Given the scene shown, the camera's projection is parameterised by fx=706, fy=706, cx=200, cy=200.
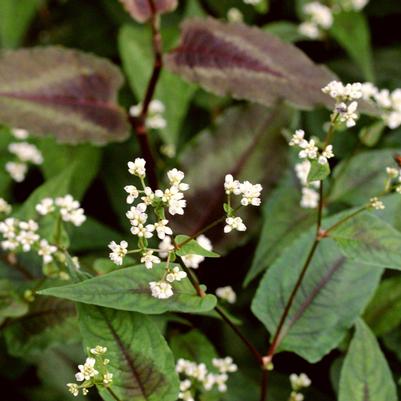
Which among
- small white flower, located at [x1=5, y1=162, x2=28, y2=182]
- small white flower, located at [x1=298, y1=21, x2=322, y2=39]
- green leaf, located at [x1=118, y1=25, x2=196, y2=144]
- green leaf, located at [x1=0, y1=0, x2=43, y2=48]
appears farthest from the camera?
green leaf, located at [x1=0, y1=0, x2=43, y2=48]

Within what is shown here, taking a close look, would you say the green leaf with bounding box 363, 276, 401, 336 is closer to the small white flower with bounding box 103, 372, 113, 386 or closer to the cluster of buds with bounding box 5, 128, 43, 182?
the small white flower with bounding box 103, 372, 113, 386

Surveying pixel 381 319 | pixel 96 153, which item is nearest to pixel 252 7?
pixel 96 153

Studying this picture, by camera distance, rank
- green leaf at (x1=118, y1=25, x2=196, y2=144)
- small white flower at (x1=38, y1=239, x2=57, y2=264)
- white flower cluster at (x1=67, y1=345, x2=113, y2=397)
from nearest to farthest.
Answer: white flower cluster at (x1=67, y1=345, x2=113, y2=397), small white flower at (x1=38, y1=239, x2=57, y2=264), green leaf at (x1=118, y1=25, x2=196, y2=144)

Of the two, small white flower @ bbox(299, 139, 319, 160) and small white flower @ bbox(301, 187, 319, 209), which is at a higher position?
small white flower @ bbox(299, 139, 319, 160)

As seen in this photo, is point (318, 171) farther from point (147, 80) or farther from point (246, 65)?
point (147, 80)

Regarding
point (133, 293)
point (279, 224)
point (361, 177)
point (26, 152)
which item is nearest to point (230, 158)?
point (279, 224)

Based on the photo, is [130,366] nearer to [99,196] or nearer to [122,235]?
[122,235]

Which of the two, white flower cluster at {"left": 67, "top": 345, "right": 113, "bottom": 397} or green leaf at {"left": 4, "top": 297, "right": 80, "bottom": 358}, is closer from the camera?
white flower cluster at {"left": 67, "top": 345, "right": 113, "bottom": 397}

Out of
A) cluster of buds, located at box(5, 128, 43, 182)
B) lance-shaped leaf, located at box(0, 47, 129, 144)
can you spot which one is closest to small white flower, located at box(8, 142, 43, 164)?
cluster of buds, located at box(5, 128, 43, 182)
